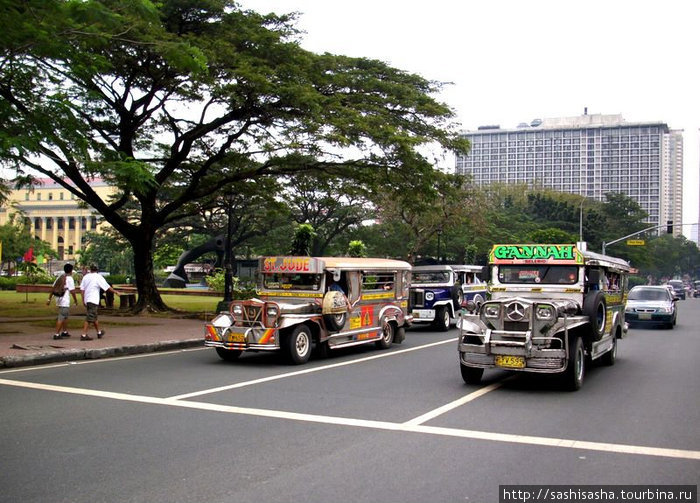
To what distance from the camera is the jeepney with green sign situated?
9.75 m

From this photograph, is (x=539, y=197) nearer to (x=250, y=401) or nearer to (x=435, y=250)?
(x=435, y=250)

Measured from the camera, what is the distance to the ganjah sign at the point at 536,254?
11664mm

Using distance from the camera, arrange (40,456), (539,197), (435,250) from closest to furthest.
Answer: (40,456), (435,250), (539,197)

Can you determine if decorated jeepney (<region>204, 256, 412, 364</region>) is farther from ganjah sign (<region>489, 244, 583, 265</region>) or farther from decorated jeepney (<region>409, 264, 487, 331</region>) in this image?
decorated jeepney (<region>409, 264, 487, 331</region>)

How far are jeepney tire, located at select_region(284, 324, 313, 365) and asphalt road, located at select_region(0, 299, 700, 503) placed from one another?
0.46 metres

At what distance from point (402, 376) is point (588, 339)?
10.7 feet

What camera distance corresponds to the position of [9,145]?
493 inches

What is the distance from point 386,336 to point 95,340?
23.3ft

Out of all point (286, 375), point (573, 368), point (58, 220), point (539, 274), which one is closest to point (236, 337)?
point (286, 375)

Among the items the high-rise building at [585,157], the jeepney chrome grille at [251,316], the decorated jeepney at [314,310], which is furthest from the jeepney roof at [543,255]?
the high-rise building at [585,157]

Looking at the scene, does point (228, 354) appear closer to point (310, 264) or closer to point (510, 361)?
point (310, 264)

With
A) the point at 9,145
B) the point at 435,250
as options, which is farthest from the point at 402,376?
A: the point at 435,250

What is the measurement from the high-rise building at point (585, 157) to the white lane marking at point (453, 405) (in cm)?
10819

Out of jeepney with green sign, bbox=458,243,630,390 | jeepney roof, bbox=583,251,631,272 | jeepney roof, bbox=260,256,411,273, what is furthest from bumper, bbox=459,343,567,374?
jeepney roof, bbox=260,256,411,273
